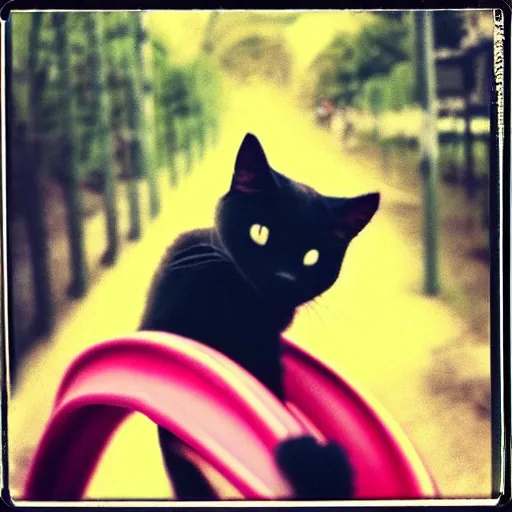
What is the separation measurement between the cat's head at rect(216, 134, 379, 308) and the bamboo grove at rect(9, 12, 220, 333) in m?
0.10

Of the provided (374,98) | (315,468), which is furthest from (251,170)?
(315,468)

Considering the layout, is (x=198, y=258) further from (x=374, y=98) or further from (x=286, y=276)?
(x=374, y=98)

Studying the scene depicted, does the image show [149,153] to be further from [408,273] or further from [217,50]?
[408,273]

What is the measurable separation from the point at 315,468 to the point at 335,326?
24cm

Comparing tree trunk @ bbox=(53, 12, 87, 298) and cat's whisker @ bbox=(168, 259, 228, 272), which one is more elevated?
tree trunk @ bbox=(53, 12, 87, 298)

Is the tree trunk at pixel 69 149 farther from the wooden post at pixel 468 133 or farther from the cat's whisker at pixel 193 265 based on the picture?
the wooden post at pixel 468 133

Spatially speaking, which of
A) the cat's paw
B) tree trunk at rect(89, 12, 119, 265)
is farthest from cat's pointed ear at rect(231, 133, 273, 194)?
the cat's paw

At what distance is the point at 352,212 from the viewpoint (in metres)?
0.83

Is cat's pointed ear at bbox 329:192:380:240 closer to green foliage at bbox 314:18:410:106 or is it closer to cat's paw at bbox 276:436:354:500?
green foliage at bbox 314:18:410:106

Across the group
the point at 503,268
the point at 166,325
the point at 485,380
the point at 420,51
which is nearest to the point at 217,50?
the point at 420,51

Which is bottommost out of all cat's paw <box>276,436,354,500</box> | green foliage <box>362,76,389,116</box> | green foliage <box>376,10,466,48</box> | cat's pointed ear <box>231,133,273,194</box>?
cat's paw <box>276,436,354,500</box>

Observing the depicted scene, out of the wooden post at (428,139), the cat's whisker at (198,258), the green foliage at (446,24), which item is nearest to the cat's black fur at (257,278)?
the cat's whisker at (198,258)

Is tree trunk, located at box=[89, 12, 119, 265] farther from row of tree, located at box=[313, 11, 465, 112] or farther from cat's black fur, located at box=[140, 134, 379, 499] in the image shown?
row of tree, located at box=[313, 11, 465, 112]

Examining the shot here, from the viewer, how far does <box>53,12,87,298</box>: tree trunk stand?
0.83m
